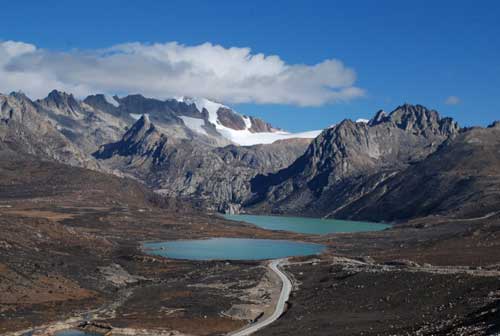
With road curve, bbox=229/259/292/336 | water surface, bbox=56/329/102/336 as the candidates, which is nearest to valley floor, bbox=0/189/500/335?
road curve, bbox=229/259/292/336

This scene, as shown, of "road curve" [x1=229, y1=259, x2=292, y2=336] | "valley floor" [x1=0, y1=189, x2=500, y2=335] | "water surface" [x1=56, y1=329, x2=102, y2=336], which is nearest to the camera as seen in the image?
"valley floor" [x1=0, y1=189, x2=500, y2=335]

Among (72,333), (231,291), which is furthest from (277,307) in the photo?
(72,333)

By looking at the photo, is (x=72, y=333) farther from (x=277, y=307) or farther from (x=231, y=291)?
(x=231, y=291)

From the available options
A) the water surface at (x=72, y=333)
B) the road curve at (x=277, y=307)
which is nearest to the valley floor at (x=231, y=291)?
the road curve at (x=277, y=307)

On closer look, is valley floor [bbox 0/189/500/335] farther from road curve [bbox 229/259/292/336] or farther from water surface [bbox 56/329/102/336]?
water surface [bbox 56/329/102/336]

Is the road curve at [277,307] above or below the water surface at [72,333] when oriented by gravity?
above

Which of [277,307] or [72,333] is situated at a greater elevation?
[277,307]

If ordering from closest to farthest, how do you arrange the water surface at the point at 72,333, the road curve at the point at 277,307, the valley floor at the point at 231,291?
the valley floor at the point at 231,291 → the water surface at the point at 72,333 → the road curve at the point at 277,307

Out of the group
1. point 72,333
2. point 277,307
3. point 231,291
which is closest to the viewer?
point 72,333

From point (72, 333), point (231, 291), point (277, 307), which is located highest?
point (277, 307)

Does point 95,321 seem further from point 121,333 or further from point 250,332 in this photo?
point 250,332

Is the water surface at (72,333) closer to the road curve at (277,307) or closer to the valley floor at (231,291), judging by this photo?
the valley floor at (231,291)

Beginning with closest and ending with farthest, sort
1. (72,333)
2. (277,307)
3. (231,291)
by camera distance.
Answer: (72,333), (277,307), (231,291)
